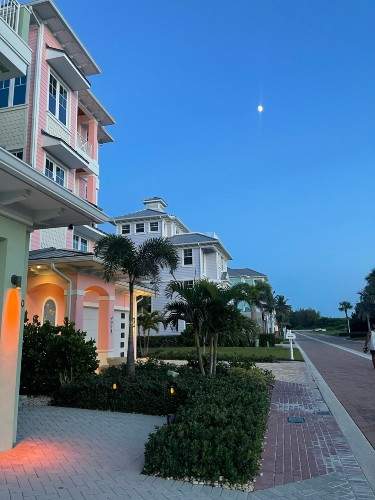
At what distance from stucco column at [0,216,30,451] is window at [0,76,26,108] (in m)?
13.4

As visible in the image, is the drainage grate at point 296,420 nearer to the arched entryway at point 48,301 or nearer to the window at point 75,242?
the arched entryway at point 48,301

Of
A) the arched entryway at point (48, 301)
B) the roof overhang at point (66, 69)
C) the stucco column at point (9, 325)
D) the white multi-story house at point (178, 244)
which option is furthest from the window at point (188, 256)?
the stucco column at point (9, 325)

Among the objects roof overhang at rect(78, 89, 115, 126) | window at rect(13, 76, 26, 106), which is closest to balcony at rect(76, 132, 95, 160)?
roof overhang at rect(78, 89, 115, 126)

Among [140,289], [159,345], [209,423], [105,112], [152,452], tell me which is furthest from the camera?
[159,345]

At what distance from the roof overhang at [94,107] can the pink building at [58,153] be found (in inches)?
3.0

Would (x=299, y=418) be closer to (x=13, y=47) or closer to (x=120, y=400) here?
(x=120, y=400)

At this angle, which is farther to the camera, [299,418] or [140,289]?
[140,289]

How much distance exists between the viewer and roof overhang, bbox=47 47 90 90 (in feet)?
61.2

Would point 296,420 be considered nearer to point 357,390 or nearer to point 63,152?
point 357,390

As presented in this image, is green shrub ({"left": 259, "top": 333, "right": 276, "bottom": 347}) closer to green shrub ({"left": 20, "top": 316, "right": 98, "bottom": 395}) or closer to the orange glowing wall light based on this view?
green shrub ({"left": 20, "top": 316, "right": 98, "bottom": 395})

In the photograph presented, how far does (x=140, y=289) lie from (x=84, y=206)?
44.1 feet

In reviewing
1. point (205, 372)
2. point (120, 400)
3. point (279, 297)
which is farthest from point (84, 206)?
point (279, 297)

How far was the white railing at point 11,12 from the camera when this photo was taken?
8.94 metres

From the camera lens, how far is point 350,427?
8.22m
